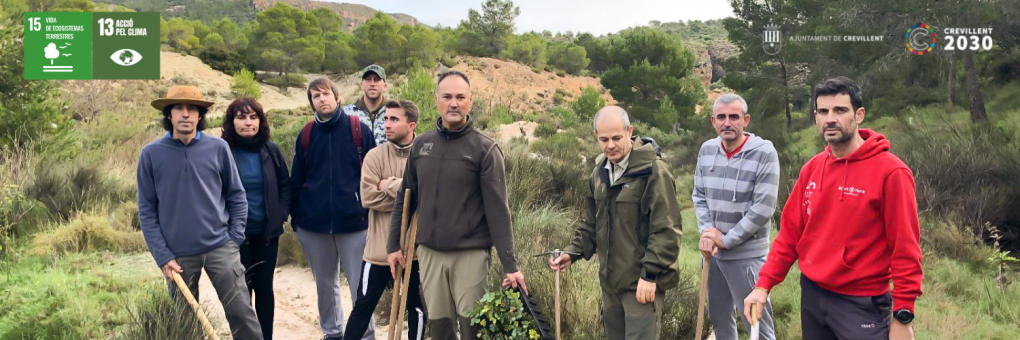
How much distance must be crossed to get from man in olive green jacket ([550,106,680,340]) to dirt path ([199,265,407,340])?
2595 millimetres

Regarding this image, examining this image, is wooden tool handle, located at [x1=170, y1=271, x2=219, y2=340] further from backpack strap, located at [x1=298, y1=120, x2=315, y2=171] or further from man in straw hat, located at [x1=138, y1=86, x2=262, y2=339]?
backpack strap, located at [x1=298, y1=120, x2=315, y2=171]

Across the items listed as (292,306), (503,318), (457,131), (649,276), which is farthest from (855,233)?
(292,306)

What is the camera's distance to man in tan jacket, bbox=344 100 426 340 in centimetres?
358

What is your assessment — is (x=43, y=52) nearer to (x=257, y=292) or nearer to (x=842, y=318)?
(x=257, y=292)

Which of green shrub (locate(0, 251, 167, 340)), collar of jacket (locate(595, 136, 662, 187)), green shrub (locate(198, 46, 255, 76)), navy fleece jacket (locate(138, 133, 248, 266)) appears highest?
green shrub (locate(198, 46, 255, 76))

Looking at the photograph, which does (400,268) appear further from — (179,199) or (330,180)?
(179,199)

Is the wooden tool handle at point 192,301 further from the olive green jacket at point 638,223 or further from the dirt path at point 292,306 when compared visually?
the olive green jacket at point 638,223

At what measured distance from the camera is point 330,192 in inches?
152

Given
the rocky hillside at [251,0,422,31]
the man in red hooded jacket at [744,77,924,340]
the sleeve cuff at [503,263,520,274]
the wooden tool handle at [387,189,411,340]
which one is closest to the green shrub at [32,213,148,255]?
the wooden tool handle at [387,189,411,340]

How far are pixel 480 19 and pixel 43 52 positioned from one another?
137ft

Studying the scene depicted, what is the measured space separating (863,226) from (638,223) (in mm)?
952

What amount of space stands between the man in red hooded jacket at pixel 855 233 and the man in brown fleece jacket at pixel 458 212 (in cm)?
129

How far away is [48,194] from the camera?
8.13m

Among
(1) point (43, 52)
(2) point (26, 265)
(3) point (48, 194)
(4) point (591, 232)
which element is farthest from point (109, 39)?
(4) point (591, 232)
